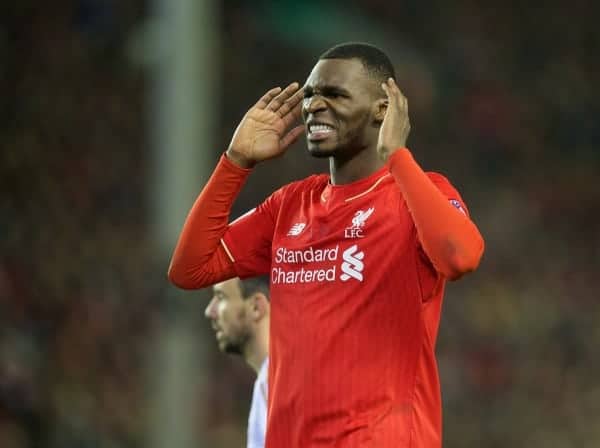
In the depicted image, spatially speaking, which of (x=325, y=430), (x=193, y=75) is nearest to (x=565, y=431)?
(x=325, y=430)

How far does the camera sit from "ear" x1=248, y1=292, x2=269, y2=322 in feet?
19.2

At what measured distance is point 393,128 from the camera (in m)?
3.86

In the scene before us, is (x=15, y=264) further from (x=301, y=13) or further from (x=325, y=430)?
(x=325, y=430)

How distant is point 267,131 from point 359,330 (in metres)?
0.71

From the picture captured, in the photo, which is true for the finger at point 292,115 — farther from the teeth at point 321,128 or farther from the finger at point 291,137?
the teeth at point 321,128

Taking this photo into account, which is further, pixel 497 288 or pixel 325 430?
pixel 497 288

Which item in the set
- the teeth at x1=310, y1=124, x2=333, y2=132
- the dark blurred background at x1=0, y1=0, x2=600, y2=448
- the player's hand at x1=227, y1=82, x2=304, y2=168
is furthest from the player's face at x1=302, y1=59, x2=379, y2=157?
the dark blurred background at x1=0, y1=0, x2=600, y2=448

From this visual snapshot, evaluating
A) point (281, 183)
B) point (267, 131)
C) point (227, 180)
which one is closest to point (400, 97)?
point (267, 131)

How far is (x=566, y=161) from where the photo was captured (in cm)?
1565

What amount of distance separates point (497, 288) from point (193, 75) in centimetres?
1057

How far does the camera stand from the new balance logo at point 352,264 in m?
3.90

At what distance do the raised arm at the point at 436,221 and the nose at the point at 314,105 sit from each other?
10.0 inches

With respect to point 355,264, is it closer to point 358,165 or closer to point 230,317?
point 358,165

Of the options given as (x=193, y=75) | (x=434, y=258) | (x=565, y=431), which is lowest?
(x=565, y=431)
